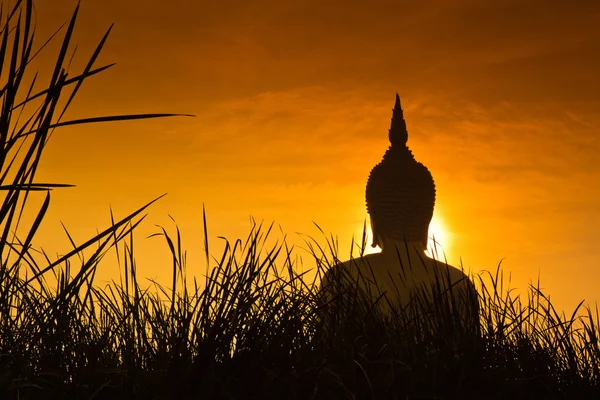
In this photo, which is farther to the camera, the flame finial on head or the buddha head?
the flame finial on head

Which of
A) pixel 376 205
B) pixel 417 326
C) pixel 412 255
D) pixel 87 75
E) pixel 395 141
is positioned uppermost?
pixel 395 141

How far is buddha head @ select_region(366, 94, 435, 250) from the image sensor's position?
642 cm

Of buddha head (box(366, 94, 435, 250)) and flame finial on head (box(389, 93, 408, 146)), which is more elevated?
flame finial on head (box(389, 93, 408, 146))

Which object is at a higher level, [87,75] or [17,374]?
[87,75]

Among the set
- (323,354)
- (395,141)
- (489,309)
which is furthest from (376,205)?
(323,354)

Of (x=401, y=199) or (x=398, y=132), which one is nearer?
(x=401, y=199)

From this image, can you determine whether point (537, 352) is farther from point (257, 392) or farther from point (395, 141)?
point (395, 141)

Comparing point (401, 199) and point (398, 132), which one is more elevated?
point (398, 132)

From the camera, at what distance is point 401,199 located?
21.0ft

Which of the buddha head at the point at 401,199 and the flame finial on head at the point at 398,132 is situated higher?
the flame finial on head at the point at 398,132

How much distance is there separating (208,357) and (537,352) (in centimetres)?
120

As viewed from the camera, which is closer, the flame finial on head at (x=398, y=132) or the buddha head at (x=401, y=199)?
the buddha head at (x=401, y=199)

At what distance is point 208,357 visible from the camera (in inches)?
79.1

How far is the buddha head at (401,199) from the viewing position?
253 inches
